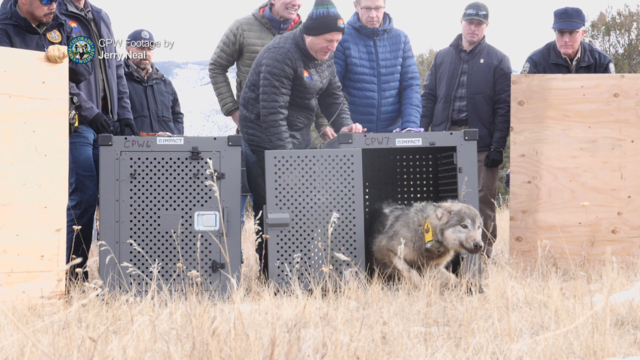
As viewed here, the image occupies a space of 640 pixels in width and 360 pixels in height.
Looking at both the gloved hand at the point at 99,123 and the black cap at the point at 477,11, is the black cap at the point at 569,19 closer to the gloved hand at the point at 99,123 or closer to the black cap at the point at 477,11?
the black cap at the point at 477,11

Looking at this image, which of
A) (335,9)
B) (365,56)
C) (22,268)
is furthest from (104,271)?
(365,56)

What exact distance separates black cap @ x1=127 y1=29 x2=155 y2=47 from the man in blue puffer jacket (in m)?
1.96

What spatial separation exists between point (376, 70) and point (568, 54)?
162 centimetres

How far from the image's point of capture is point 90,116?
4207 millimetres

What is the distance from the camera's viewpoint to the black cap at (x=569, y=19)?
17.8ft

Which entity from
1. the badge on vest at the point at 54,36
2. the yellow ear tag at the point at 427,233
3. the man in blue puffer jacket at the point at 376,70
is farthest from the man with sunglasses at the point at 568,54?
the badge on vest at the point at 54,36

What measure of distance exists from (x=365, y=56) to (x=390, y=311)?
259cm

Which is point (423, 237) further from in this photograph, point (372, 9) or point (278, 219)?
point (372, 9)

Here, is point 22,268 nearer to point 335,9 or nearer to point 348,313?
point 348,313

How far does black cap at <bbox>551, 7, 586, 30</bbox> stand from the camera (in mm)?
5430

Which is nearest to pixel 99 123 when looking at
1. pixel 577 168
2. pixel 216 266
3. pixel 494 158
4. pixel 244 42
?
pixel 216 266

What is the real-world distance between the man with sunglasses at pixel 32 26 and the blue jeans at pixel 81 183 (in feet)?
1.28

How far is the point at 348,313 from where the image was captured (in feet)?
10.5

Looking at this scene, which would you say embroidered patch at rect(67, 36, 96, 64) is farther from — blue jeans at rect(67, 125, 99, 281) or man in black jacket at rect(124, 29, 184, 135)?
man in black jacket at rect(124, 29, 184, 135)
